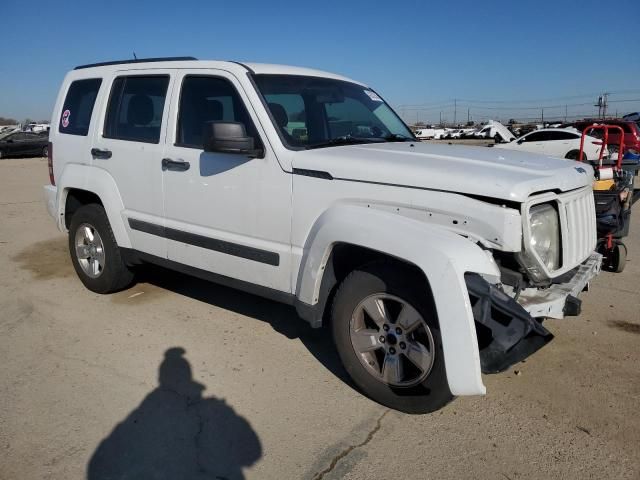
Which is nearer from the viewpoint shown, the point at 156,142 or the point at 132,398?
the point at 132,398

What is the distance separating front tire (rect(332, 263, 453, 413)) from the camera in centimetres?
282

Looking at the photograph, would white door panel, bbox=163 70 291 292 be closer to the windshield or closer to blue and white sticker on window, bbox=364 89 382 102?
the windshield

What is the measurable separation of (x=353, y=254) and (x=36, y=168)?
20.6 meters

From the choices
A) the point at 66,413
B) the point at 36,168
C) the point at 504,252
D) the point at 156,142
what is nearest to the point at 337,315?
the point at 504,252

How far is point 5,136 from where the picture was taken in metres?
25.5

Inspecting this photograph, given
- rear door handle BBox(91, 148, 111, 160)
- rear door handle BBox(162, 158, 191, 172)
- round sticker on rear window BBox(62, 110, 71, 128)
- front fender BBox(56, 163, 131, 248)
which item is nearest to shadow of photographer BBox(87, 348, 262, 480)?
rear door handle BBox(162, 158, 191, 172)

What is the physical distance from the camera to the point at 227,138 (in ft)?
10.5

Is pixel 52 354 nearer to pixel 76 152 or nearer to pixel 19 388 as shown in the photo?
pixel 19 388

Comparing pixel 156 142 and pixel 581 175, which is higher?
pixel 156 142

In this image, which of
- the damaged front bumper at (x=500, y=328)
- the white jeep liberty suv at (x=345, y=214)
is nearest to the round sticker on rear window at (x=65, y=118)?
the white jeep liberty suv at (x=345, y=214)

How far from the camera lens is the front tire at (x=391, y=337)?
111 inches

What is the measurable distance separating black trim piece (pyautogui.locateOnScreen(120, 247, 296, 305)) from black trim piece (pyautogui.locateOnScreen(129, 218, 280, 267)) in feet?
0.69

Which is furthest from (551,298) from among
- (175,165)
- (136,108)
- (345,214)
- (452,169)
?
(136,108)

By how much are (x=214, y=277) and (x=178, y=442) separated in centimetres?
140
